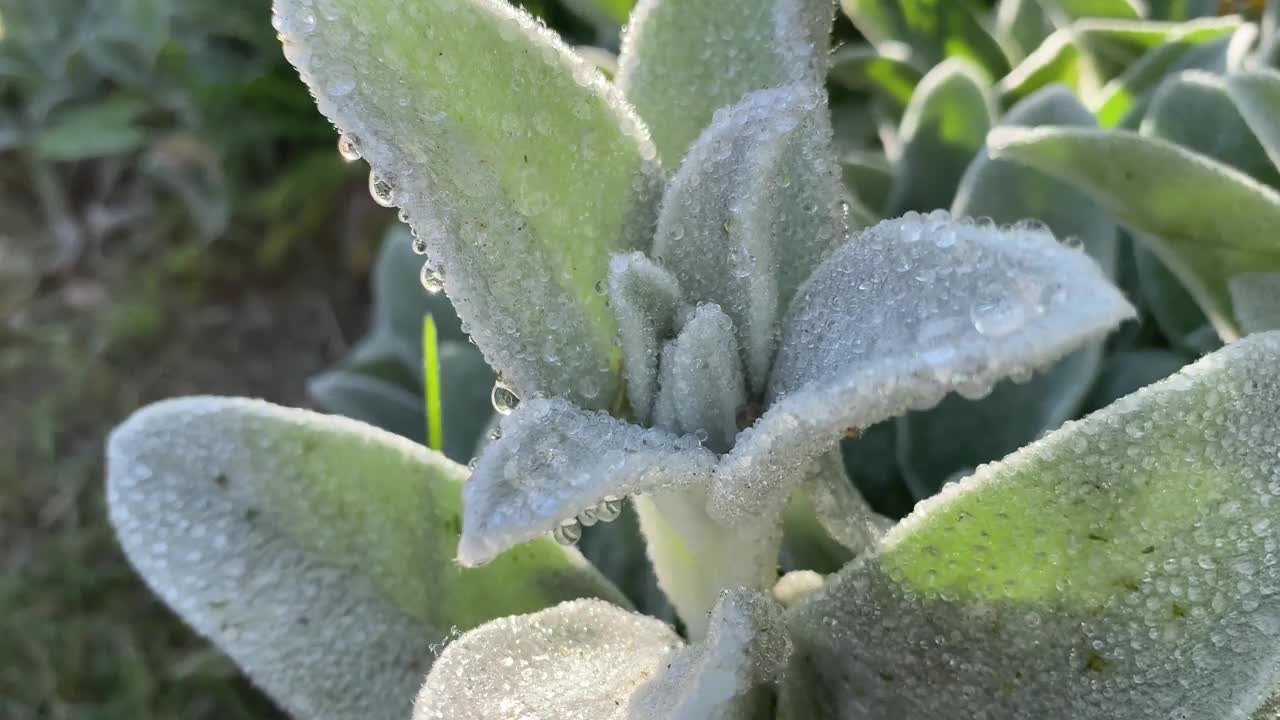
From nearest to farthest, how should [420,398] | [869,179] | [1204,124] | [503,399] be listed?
[503,399], [1204,124], [869,179], [420,398]

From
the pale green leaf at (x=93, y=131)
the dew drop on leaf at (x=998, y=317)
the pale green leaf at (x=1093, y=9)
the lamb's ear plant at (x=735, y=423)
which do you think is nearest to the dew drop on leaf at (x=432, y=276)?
the lamb's ear plant at (x=735, y=423)

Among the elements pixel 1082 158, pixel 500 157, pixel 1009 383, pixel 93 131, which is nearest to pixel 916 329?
pixel 500 157

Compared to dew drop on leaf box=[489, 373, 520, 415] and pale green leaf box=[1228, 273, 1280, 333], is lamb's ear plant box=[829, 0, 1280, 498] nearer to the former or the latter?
pale green leaf box=[1228, 273, 1280, 333]

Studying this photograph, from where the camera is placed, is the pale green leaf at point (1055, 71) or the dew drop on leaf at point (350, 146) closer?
the dew drop on leaf at point (350, 146)

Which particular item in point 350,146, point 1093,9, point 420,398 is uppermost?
point 350,146

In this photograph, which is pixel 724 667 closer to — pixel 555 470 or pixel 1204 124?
pixel 555 470

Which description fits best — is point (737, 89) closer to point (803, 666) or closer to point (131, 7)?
point (803, 666)

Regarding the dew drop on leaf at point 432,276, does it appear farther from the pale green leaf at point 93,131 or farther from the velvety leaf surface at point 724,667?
the pale green leaf at point 93,131
